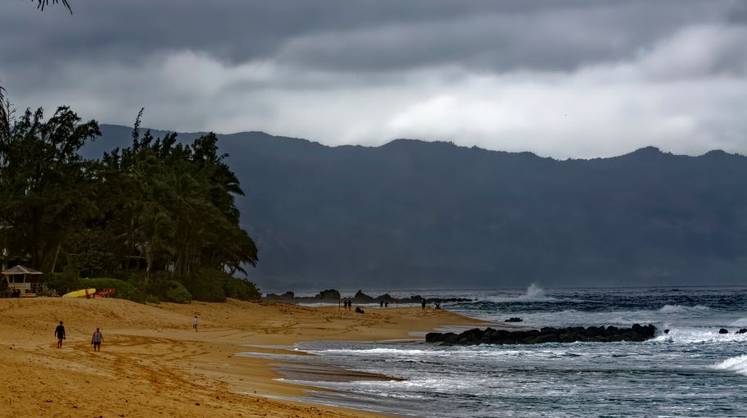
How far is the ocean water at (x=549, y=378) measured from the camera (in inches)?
1044

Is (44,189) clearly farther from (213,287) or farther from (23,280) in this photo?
(213,287)

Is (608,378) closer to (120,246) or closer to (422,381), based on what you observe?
(422,381)

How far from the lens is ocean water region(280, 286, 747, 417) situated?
26516 millimetres

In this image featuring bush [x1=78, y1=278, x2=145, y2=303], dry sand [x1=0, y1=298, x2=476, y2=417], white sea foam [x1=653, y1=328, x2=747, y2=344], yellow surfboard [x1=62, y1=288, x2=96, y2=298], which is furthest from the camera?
bush [x1=78, y1=278, x2=145, y2=303]

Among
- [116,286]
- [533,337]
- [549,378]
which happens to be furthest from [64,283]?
[549,378]

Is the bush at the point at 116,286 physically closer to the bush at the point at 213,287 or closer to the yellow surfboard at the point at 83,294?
the yellow surfboard at the point at 83,294

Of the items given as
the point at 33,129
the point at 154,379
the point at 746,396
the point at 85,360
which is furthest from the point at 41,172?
the point at 746,396

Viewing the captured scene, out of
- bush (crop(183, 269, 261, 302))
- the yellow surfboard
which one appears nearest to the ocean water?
the yellow surfboard

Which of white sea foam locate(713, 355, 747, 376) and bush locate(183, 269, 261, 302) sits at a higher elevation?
bush locate(183, 269, 261, 302)

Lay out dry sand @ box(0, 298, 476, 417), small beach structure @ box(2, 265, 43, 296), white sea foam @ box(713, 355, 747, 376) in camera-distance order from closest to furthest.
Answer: dry sand @ box(0, 298, 476, 417) < white sea foam @ box(713, 355, 747, 376) < small beach structure @ box(2, 265, 43, 296)

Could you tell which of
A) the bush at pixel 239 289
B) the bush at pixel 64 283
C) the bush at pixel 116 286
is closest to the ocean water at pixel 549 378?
the bush at pixel 116 286

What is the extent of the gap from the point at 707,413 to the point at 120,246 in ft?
197

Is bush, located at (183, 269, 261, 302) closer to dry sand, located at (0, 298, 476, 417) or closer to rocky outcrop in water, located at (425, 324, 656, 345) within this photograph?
dry sand, located at (0, 298, 476, 417)

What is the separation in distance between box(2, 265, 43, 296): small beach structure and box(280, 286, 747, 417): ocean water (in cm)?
2025
